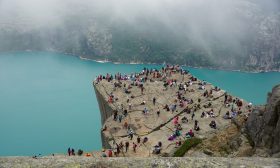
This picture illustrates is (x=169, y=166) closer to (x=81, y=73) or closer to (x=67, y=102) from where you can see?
(x=67, y=102)

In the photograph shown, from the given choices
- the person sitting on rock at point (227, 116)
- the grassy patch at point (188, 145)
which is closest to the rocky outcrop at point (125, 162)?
the grassy patch at point (188, 145)

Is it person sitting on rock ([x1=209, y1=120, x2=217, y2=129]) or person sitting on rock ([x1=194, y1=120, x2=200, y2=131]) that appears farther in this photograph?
person sitting on rock ([x1=209, y1=120, x2=217, y2=129])

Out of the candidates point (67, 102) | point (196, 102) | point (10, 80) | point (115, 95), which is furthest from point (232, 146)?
point (10, 80)

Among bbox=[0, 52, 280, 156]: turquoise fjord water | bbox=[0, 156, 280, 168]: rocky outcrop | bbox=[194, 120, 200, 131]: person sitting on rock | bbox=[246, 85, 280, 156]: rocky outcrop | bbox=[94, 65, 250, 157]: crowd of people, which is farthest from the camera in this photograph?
bbox=[0, 52, 280, 156]: turquoise fjord water

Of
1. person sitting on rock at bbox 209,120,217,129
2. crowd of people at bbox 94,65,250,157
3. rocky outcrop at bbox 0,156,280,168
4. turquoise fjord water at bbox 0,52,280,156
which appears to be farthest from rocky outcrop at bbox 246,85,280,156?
turquoise fjord water at bbox 0,52,280,156

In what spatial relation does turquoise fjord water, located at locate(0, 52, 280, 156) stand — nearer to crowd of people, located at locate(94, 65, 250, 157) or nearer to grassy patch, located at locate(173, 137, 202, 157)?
crowd of people, located at locate(94, 65, 250, 157)

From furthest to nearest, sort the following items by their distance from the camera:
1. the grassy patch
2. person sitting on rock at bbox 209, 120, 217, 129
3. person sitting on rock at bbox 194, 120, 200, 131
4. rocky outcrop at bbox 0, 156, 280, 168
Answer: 1. person sitting on rock at bbox 209, 120, 217, 129
2. person sitting on rock at bbox 194, 120, 200, 131
3. the grassy patch
4. rocky outcrop at bbox 0, 156, 280, 168

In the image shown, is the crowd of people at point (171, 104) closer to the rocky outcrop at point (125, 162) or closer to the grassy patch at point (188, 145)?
the grassy patch at point (188, 145)
